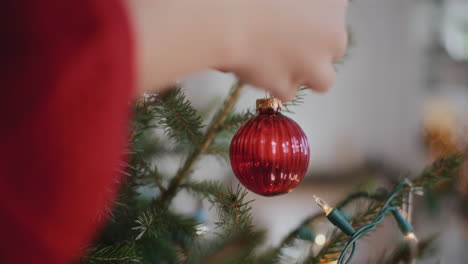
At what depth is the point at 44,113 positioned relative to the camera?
0.39ft

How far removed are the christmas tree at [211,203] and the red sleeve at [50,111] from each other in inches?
8.7

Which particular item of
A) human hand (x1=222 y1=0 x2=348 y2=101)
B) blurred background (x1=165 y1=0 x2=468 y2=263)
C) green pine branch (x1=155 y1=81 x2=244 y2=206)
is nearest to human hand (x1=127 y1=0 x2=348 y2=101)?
human hand (x1=222 y1=0 x2=348 y2=101)

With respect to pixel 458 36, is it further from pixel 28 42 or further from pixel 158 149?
pixel 28 42

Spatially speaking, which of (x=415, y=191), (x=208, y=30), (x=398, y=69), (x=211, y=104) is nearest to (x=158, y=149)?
(x=211, y=104)

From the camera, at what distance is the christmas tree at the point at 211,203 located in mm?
373

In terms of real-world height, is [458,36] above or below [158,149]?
below

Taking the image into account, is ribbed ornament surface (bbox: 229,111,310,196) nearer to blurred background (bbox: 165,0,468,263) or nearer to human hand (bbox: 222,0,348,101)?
human hand (bbox: 222,0,348,101)

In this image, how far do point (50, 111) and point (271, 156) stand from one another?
0.21 metres

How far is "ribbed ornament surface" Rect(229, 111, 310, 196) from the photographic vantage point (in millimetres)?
312

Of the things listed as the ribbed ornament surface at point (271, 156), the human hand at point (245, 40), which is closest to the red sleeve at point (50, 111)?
the human hand at point (245, 40)

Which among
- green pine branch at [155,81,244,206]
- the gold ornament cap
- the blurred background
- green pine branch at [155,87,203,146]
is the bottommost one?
the blurred background

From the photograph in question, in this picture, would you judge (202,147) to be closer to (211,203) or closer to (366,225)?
(211,203)

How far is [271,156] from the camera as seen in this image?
1.03ft

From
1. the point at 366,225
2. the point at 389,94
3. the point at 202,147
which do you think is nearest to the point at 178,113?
the point at 202,147
